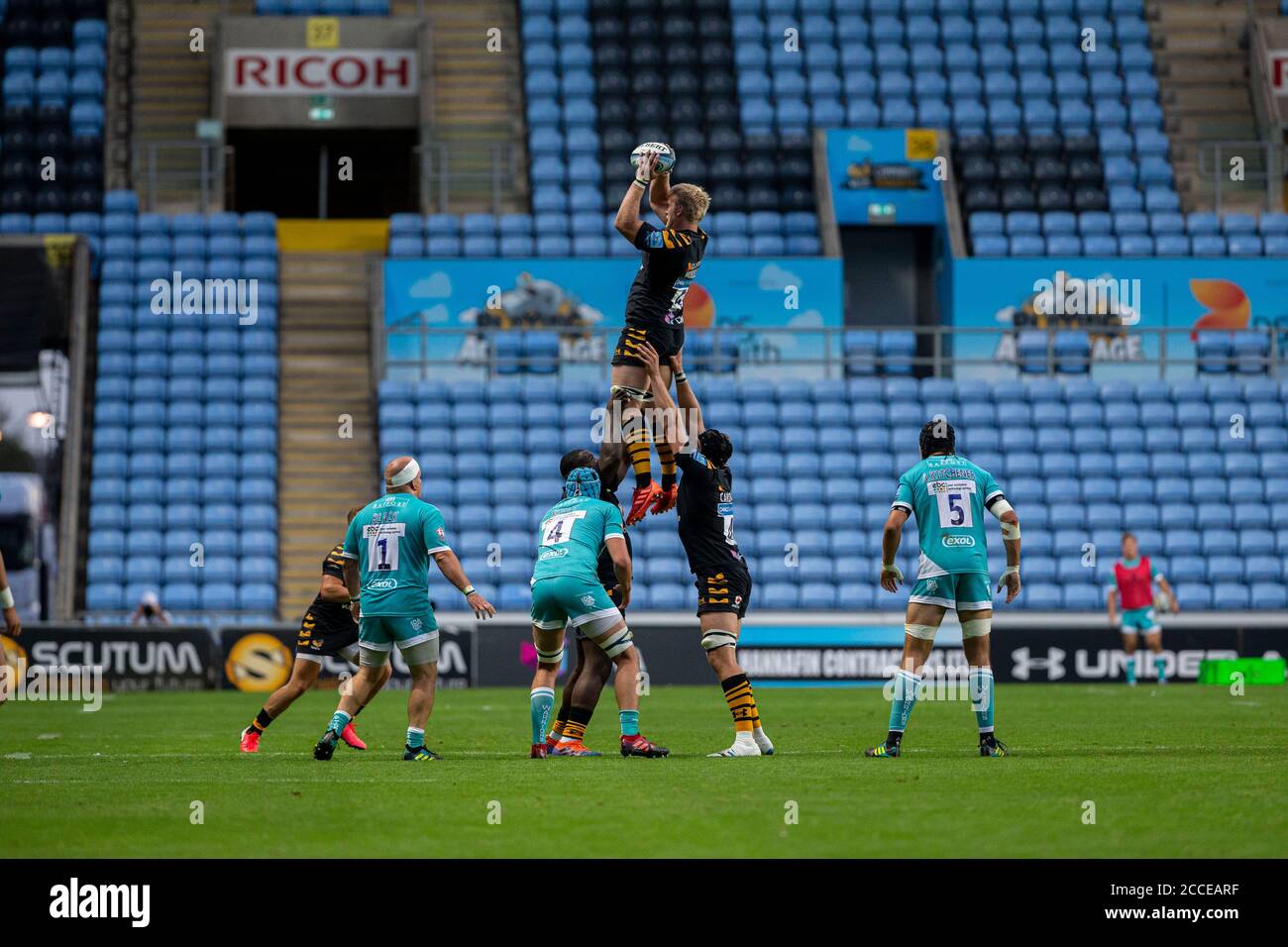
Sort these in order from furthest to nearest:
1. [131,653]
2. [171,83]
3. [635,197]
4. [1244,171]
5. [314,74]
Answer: [171,83]
[314,74]
[1244,171]
[131,653]
[635,197]

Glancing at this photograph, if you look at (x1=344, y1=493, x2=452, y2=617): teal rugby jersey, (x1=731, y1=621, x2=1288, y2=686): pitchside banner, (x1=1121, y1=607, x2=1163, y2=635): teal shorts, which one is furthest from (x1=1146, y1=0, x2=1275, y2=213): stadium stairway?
(x1=344, y1=493, x2=452, y2=617): teal rugby jersey

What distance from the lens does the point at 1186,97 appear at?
112ft

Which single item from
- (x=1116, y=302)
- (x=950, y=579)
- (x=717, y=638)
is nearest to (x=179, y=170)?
(x=1116, y=302)

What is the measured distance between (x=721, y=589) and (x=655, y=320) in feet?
6.55

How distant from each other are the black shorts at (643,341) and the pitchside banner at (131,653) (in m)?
13.5

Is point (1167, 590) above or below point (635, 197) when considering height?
below

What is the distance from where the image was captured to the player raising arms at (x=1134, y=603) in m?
23.7

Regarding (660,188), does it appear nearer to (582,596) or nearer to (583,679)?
(582,596)

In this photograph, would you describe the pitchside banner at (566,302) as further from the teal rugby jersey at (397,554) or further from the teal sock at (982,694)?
the teal sock at (982,694)

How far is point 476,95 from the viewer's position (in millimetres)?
33500

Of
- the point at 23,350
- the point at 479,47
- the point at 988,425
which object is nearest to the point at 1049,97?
the point at 988,425

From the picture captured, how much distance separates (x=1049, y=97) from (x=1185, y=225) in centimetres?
404

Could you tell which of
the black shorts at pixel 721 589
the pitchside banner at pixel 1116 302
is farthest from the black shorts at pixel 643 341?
the pitchside banner at pixel 1116 302
